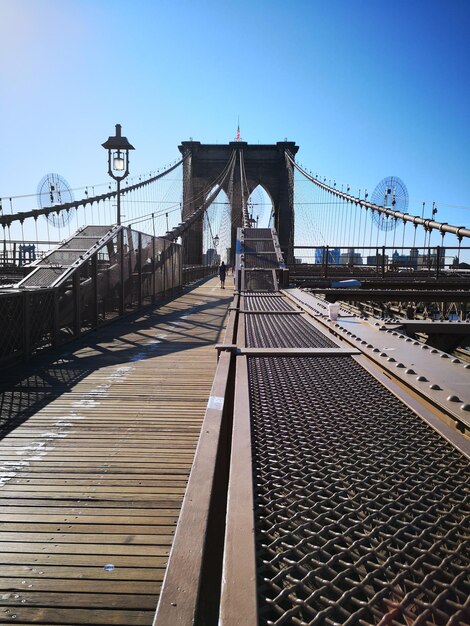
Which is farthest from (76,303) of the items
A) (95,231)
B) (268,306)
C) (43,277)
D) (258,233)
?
(258,233)

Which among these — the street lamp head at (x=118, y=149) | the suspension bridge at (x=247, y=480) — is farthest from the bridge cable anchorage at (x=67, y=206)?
the suspension bridge at (x=247, y=480)

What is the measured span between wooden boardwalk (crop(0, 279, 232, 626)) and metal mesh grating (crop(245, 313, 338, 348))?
2.56ft

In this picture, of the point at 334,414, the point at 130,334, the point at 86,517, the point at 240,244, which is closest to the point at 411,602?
the point at 334,414

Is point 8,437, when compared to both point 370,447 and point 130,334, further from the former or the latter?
point 130,334

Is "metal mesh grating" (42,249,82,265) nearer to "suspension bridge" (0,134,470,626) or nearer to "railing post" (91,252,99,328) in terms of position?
"railing post" (91,252,99,328)

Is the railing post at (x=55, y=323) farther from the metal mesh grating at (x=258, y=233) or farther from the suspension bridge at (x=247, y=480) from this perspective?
the metal mesh grating at (x=258, y=233)

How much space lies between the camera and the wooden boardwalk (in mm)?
1659

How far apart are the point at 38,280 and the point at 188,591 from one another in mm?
6207

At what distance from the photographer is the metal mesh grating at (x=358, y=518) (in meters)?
0.80

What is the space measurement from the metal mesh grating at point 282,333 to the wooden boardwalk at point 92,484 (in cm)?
78

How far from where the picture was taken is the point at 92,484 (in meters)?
2.45

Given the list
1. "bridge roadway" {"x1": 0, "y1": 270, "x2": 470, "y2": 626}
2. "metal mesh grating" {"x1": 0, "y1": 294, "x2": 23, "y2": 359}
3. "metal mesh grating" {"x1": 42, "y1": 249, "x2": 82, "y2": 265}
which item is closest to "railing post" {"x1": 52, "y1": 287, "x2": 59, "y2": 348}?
"metal mesh grating" {"x1": 0, "y1": 294, "x2": 23, "y2": 359}

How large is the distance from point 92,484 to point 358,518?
5.89 ft

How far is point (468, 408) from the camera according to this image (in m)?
1.55
